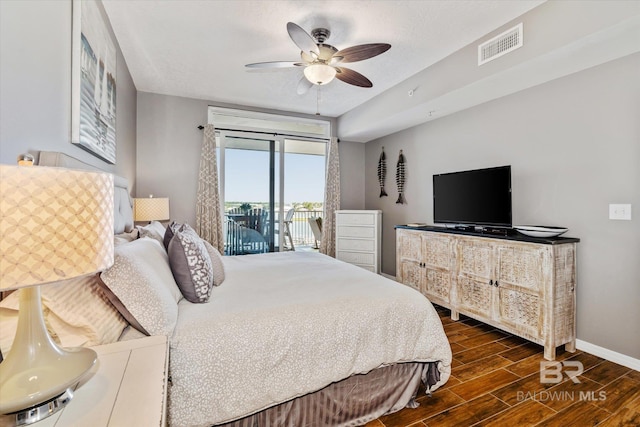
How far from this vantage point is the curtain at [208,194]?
14.0 feet

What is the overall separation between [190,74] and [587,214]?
13.5ft

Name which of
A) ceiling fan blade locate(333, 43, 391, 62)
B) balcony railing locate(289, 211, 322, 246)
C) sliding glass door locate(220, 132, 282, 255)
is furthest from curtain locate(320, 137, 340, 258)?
ceiling fan blade locate(333, 43, 391, 62)

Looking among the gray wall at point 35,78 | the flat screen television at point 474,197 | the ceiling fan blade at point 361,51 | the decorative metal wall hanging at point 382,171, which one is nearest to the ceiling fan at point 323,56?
the ceiling fan blade at point 361,51

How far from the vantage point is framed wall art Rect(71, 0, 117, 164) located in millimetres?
1634

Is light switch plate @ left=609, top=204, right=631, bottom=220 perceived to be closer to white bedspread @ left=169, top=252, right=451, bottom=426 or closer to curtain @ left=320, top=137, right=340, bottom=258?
white bedspread @ left=169, top=252, right=451, bottom=426

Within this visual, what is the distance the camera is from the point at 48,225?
24.7 inches

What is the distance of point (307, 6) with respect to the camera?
230cm

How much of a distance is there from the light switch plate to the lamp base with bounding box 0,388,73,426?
10.8 feet

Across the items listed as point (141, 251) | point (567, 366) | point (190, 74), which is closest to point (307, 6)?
point (190, 74)

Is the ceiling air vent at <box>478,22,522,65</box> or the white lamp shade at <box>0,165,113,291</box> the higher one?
the ceiling air vent at <box>478,22,522,65</box>

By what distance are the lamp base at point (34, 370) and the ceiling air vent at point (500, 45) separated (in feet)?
10.3

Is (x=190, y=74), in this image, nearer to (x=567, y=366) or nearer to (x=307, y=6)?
(x=307, y=6)

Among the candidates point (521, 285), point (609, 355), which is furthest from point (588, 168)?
→ point (609, 355)

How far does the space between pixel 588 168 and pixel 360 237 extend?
2.76 metres
